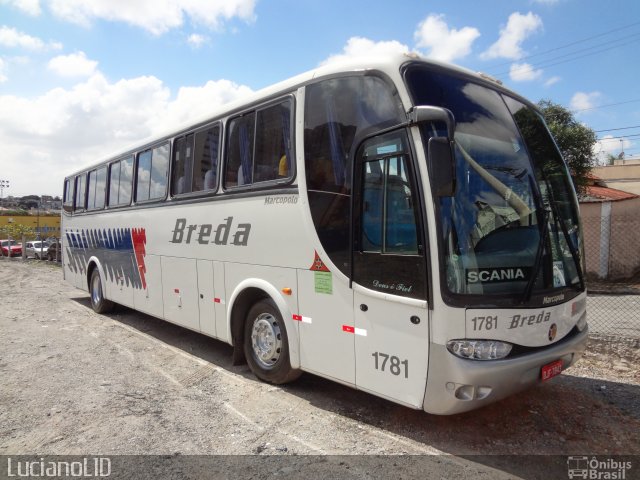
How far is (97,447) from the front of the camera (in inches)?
152

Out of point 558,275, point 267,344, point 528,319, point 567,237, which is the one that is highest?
point 567,237

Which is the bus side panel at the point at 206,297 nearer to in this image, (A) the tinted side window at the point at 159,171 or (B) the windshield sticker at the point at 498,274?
(A) the tinted side window at the point at 159,171

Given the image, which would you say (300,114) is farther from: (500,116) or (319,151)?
(500,116)

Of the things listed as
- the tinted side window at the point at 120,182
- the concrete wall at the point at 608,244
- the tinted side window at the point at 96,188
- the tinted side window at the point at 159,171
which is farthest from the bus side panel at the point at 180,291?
the concrete wall at the point at 608,244

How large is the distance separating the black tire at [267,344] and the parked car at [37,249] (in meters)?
28.8

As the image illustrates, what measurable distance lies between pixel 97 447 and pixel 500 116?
455cm

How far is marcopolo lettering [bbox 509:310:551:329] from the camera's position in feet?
11.7

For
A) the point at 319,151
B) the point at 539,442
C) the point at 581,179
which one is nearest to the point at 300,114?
the point at 319,151

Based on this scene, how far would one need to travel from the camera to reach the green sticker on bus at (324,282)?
14.0ft

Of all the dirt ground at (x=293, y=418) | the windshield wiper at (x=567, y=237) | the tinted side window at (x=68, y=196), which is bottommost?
the dirt ground at (x=293, y=418)

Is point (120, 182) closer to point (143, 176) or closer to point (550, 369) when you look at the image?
point (143, 176)

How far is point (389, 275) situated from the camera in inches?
148

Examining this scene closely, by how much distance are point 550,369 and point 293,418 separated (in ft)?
7.74

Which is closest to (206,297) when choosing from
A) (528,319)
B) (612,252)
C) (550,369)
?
(528,319)
